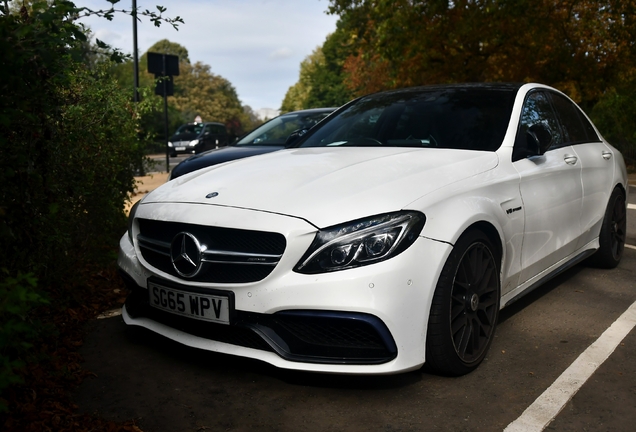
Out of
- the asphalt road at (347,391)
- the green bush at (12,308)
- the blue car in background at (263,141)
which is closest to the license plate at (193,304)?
the asphalt road at (347,391)

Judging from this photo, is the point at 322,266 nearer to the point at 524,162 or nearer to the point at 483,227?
the point at 483,227

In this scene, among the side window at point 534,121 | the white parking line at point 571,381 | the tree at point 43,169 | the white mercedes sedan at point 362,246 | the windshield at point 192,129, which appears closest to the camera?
the tree at point 43,169

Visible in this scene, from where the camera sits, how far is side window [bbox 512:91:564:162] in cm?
442

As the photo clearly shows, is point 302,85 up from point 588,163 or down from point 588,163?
up

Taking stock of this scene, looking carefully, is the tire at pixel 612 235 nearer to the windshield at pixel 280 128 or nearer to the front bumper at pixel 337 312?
the front bumper at pixel 337 312

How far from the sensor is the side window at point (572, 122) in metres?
5.43

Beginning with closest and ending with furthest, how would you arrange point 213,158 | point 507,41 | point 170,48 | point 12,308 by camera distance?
1. point 12,308
2. point 213,158
3. point 507,41
4. point 170,48

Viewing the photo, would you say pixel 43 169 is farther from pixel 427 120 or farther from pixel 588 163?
pixel 588 163

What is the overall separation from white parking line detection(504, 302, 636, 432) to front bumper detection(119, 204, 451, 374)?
0.53 metres

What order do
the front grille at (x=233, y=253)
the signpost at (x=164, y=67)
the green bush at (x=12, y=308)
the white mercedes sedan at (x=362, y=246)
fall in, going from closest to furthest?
the green bush at (x=12, y=308)
the white mercedes sedan at (x=362, y=246)
the front grille at (x=233, y=253)
the signpost at (x=164, y=67)

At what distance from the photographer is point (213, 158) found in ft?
27.0

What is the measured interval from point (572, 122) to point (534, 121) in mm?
933

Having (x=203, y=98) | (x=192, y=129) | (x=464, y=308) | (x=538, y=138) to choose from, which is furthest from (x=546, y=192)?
(x=203, y=98)

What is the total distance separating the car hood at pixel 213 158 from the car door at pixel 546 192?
13.0ft
